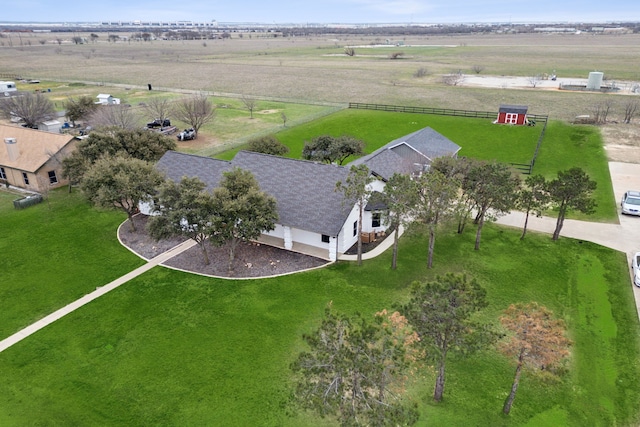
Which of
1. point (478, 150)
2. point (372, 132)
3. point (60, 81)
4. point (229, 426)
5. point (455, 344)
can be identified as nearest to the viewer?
point (455, 344)

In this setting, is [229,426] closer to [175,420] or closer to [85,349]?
[175,420]

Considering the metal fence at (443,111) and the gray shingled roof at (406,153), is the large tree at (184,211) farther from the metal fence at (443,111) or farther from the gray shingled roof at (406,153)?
the metal fence at (443,111)

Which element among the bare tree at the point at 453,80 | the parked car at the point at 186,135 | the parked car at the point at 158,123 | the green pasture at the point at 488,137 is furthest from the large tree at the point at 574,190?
the bare tree at the point at 453,80

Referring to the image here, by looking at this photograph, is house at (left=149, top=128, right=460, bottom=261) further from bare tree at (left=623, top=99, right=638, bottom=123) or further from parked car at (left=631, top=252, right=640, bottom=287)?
bare tree at (left=623, top=99, right=638, bottom=123)

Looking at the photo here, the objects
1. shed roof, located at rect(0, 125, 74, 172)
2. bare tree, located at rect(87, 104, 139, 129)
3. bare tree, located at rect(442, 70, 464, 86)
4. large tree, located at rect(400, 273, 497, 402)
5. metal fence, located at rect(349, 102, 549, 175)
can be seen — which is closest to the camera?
large tree, located at rect(400, 273, 497, 402)

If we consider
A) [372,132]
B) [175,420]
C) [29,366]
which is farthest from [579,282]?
[372,132]

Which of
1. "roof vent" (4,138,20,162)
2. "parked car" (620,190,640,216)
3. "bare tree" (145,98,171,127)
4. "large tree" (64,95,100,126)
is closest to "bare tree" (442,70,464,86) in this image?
"bare tree" (145,98,171,127)

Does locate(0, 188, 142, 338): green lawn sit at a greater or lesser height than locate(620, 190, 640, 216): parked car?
lesser
